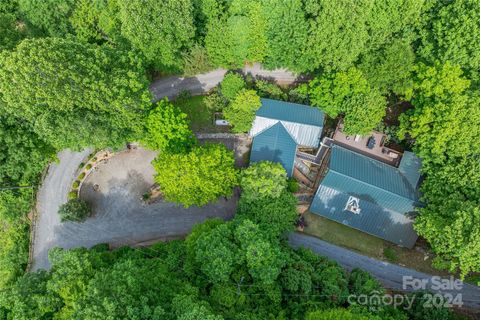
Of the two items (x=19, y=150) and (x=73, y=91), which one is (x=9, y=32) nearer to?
(x=73, y=91)

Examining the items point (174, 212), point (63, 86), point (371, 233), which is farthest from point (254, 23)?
point (371, 233)

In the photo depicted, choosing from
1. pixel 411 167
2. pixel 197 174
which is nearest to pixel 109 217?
pixel 197 174

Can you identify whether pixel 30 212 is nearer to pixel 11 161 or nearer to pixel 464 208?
pixel 11 161

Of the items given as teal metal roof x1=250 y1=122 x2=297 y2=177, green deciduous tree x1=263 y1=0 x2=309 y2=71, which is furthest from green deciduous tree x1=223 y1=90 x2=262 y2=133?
green deciduous tree x1=263 y1=0 x2=309 y2=71

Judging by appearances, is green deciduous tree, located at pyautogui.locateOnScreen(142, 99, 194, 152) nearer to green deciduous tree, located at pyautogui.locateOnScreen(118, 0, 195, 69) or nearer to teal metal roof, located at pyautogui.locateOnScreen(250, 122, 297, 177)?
green deciduous tree, located at pyautogui.locateOnScreen(118, 0, 195, 69)

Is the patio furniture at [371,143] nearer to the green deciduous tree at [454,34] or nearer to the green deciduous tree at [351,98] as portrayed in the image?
the green deciduous tree at [351,98]

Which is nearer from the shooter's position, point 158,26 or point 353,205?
point 158,26
